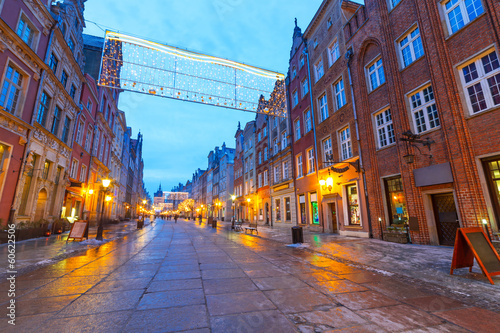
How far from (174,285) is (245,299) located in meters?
1.61

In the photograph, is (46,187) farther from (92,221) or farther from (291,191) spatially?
(291,191)

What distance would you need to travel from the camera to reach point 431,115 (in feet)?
34.5

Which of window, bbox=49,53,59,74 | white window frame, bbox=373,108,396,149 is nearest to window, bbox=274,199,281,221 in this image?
white window frame, bbox=373,108,396,149

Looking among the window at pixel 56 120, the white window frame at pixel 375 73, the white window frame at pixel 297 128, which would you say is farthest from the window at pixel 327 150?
the window at pixel 56 120

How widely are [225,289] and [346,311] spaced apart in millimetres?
2085

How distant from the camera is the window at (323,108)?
18.7 m

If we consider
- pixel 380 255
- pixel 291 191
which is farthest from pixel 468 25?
pixel 291 191

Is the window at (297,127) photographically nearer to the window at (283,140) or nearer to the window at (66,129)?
the window at (283,140)

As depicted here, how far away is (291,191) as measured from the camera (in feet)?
74.8

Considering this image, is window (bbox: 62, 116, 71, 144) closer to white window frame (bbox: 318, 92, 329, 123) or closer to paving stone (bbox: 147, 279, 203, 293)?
paving stone (bbox: 147, 279, 203, 293)

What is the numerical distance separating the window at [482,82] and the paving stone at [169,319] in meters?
11.8

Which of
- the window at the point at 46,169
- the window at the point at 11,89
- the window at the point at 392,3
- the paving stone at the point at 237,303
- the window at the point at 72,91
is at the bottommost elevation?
the paving stone at the point at 237,303

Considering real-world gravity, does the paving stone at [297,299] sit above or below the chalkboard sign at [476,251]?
below

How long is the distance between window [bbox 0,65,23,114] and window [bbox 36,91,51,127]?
5.96 feet
